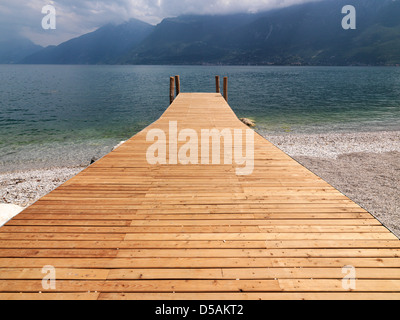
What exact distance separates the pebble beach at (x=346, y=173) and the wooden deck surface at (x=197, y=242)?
3.45m

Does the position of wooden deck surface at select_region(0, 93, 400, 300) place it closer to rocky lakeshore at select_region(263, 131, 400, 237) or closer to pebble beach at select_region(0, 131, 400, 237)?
rocky lakeshore at select_region(263, 131, 400, 237)

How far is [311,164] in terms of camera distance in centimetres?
1250

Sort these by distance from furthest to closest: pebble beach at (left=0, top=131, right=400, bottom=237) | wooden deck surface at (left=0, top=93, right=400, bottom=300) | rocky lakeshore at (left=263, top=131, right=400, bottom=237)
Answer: pebble beach at (left=0, top=131, right=400, bottom=237) < rocky lakeshore at (left=263, top=131, right=400, bottom=237) < wooden deck surface at (left=0, top=93, right=400, bottom=300)

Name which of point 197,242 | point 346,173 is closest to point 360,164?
point 346,173

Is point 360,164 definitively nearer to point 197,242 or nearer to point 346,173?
point 346,173

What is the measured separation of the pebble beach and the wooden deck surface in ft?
11.3

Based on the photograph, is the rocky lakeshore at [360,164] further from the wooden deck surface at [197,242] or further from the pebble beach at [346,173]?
the wooden deck surface at [197,242]

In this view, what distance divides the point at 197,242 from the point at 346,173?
32.4 feet

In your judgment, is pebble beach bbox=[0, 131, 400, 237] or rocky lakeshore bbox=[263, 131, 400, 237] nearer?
rocky lakeshore bbox=[263, 131, 400, 237]

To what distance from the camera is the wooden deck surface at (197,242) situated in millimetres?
2520

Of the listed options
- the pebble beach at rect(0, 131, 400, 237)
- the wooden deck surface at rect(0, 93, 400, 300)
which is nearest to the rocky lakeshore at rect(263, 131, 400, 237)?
the pebble beach at rect(0, 131, 400, 237)

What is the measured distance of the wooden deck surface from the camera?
2520 millimetres

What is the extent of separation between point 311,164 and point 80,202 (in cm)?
1086
